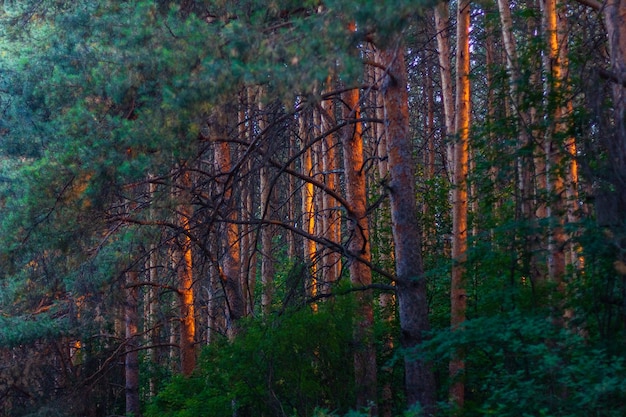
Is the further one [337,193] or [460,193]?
[460,193]

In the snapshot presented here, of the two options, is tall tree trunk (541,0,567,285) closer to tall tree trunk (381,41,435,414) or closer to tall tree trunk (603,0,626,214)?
tall tree trunk (603,0,626,214)

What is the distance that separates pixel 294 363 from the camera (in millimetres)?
9781

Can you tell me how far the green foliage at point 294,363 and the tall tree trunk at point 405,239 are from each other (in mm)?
894

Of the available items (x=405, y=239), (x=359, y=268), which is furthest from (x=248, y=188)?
(x=405, y=239)

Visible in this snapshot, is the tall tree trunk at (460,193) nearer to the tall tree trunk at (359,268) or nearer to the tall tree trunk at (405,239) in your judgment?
the tall tree trunk at (405,239)

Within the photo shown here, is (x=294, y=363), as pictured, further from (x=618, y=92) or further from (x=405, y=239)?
(x=618, y=92)

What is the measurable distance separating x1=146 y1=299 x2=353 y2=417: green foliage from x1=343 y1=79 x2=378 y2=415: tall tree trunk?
0.56 ft

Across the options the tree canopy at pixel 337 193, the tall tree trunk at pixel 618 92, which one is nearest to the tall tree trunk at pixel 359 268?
the tree canopy at pixel 337 193

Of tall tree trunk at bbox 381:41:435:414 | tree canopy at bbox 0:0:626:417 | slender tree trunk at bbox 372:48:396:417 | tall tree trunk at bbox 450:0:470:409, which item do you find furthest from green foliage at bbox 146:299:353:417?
slender tree trunk at bbox 372:48:396:417

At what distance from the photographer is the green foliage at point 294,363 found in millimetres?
9703

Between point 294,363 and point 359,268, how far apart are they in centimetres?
185

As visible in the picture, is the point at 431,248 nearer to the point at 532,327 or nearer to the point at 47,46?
the point at 532,327

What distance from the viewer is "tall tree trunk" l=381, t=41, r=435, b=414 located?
9273mm

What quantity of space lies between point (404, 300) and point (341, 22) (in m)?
3.73
